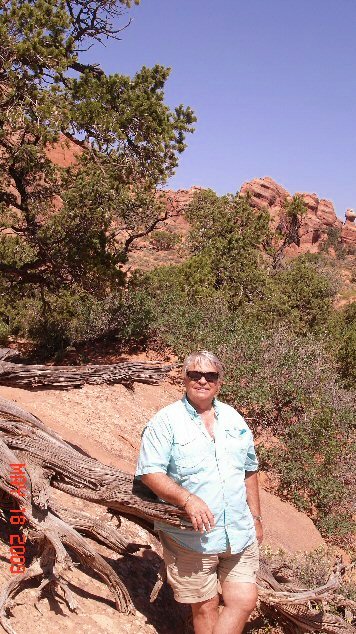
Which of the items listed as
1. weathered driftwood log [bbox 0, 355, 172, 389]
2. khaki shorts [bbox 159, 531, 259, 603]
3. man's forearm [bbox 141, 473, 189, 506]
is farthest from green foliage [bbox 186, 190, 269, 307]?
man's forearm [bbox 141, 473, 189, 506]

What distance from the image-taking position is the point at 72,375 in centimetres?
457

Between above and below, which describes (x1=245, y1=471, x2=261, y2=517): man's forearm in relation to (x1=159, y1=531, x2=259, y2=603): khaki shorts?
above

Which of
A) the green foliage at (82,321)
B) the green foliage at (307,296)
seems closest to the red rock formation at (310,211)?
the green foliage at (307,296)

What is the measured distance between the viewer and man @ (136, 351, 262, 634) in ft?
8.24

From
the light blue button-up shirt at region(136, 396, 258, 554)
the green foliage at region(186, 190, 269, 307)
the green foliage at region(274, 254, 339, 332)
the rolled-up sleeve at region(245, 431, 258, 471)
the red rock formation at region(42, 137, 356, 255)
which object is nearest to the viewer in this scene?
the light blue button-up shirt at region(136, 396, 258, 554)

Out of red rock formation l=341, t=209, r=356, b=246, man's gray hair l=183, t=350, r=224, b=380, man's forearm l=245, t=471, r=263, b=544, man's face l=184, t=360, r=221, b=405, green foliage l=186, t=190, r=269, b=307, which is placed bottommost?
man's forearm l=245, t=471, r=263, b=544

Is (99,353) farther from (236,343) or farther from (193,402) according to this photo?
(193,402)

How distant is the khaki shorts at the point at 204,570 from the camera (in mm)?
2607

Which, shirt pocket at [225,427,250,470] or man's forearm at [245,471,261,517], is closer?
shirt pocket at [225,427,250,470]

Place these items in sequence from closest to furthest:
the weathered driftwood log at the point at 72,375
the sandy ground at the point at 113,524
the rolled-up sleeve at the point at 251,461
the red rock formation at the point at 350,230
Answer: the rolled-up sleeve at the point at 251,461
the sandy ground at the point at 113,524
the weathered driftwood log at the point at 72,375
the red rock formation at the point at 350,230

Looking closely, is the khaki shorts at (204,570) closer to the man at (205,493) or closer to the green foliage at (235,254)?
the man at (205,493)

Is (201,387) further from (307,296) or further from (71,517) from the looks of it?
(307,296)

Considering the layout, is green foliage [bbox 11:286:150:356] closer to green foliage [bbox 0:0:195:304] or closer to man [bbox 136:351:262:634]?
green foliage [bbox 0:0:195:304]

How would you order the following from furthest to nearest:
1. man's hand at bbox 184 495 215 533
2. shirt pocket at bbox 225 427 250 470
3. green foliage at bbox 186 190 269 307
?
1. green foliage at bbox 186 190 269 307
2. shirt pocket at bbox 225 427 250 470
3. man's hand at bbox 184 495 215 533
